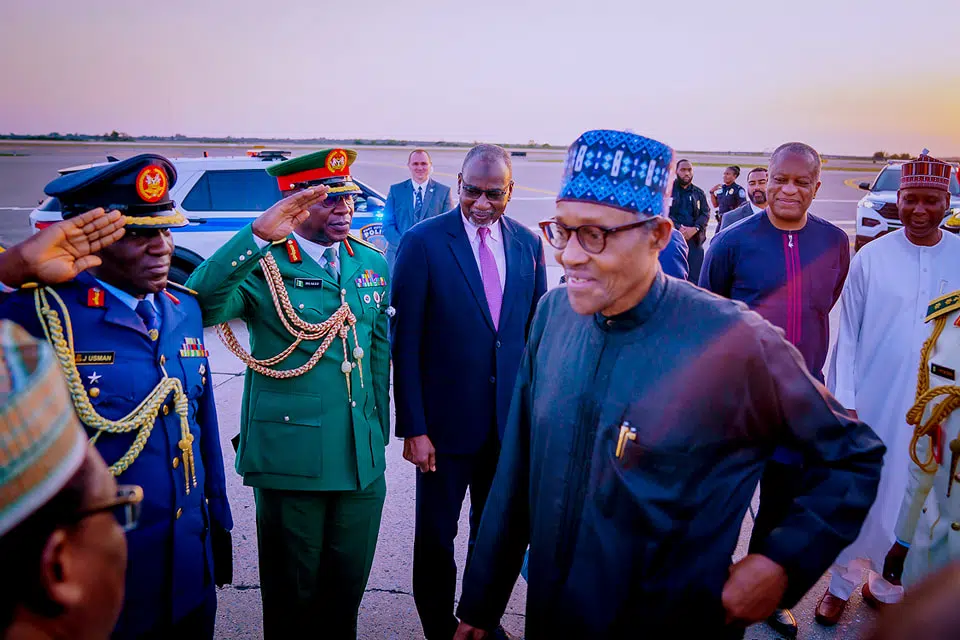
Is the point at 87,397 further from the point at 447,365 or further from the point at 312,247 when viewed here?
the point at 447,365

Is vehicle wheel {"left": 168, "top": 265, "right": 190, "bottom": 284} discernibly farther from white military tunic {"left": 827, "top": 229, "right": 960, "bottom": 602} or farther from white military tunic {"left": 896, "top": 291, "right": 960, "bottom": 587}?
white military tunic {"left": 896, "top": 291, "right": 960, "bottom": 587}

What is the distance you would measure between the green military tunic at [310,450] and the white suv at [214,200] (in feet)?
19.4

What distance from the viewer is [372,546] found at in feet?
9.81

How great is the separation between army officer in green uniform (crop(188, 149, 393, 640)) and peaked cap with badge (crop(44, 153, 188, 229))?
0.39m

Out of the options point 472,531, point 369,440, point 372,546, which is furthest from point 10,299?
point 472,531

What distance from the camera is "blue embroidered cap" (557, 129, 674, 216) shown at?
1770 millimetres

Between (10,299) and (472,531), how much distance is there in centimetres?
245

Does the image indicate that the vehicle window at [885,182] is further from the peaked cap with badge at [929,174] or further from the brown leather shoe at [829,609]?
the brown leather shoe at [829,609]

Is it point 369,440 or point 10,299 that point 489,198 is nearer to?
point 369,440

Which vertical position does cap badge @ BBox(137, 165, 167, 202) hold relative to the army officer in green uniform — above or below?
above

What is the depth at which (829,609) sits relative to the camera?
3359 millimetres

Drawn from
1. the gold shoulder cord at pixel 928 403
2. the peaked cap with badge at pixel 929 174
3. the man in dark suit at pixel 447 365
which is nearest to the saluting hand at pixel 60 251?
the man in dark suit at pixel 447 365

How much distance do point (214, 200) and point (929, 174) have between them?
26.0ft

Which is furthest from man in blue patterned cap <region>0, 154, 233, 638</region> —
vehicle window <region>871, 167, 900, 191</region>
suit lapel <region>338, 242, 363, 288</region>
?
vehicle window <region>871, 167, 900, 191</region>
